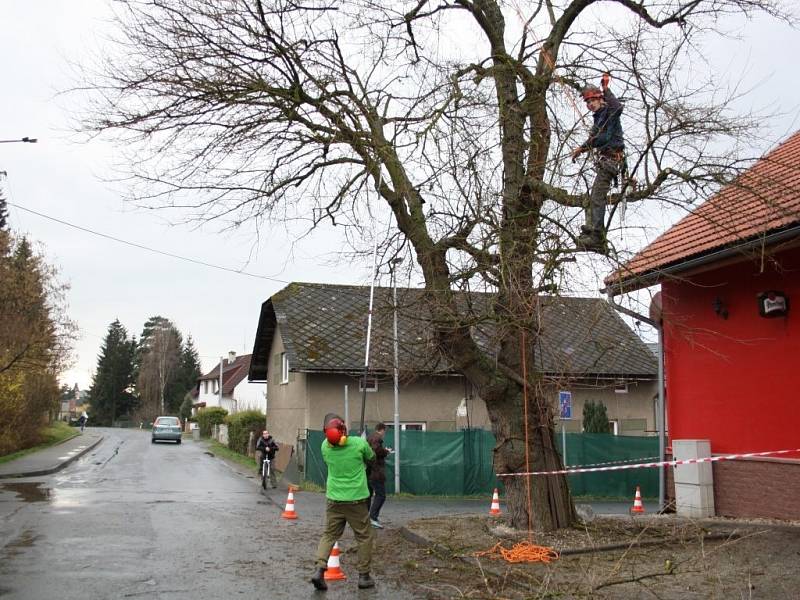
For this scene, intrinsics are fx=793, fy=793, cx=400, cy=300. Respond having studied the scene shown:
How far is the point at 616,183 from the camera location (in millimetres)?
9000

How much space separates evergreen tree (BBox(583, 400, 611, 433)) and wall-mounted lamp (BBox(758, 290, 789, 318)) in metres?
13.7

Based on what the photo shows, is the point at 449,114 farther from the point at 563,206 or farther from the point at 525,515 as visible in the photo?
the point at 525,515

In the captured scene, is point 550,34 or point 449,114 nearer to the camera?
point 449,114

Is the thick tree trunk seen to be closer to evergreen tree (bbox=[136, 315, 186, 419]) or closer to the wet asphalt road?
the wet asphalt road

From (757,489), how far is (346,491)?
20.4 feet

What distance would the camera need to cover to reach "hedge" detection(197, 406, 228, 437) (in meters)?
51.7

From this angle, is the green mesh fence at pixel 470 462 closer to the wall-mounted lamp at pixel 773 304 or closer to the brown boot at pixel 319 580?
the wall-mounted lamp at pixel 773 304

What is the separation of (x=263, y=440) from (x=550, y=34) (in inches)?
539

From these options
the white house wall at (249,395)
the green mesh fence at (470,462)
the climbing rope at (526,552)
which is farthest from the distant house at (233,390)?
the climbing rope at (526,552)

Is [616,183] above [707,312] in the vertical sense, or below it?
above

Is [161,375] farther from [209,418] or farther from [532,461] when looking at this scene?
[532,461]

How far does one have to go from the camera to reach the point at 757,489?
1105 centimetres

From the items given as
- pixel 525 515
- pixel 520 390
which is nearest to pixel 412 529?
pixel 525 515

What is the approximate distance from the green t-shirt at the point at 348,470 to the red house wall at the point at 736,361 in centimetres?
417
